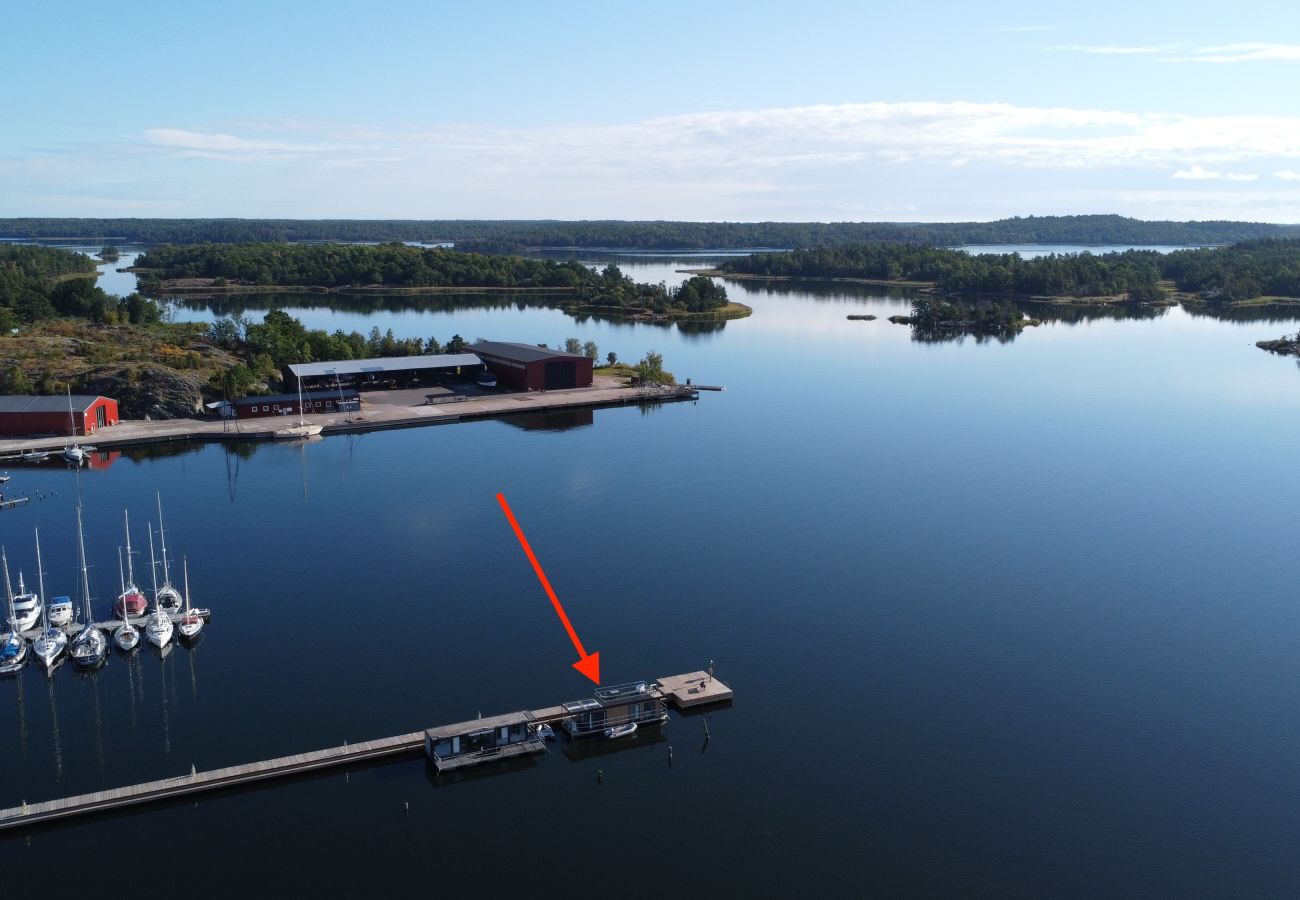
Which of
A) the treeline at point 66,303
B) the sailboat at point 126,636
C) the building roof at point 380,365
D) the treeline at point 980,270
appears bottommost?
the sailboat at point 126,636

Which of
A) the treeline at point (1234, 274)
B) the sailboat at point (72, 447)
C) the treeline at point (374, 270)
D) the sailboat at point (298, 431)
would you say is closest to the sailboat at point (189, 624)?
the sailboat at point (72, 447)

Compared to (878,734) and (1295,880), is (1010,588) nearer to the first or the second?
(878,734)

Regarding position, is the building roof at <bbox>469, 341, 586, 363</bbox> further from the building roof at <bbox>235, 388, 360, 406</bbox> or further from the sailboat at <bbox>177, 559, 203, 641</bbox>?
the sailboat at <bbox>177, 559, 203, 641</bbox>

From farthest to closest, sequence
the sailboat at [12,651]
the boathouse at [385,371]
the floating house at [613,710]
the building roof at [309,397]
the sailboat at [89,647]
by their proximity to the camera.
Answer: the boathouse at [385,371]
the building roof at [309,397]
the sailboat at [89,647]
the sailboat at [12,651]
the floating house at [613,710]

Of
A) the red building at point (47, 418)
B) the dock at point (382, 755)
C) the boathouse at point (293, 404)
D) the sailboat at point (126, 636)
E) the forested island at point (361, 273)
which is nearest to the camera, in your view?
the dock at point (382, 755)

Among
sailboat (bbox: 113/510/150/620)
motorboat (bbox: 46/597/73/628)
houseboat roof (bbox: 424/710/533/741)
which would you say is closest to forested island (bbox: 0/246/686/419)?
sailboat (bbox: 113/510/150/620)

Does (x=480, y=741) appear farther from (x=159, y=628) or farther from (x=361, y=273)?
(x=361, y=273)

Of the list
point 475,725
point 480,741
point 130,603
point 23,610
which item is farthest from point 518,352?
point 480,741

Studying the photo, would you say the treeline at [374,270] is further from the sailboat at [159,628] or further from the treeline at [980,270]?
the sailboat at [159,628]
